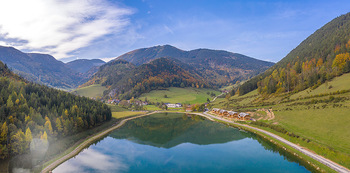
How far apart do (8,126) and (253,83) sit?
141082mm

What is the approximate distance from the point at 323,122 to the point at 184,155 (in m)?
38.8

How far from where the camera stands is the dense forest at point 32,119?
127 feet

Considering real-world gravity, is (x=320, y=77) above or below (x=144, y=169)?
above

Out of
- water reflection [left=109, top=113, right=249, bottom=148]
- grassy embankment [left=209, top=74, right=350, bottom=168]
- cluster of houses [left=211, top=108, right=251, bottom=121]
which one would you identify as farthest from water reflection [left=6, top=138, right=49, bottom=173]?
cluster of houses [left=211, top=108, right=251, bottom=121]

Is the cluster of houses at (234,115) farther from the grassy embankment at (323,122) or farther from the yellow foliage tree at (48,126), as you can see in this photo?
the yellow foliage tree at (48,126)

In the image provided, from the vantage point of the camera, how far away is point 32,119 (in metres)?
48.2

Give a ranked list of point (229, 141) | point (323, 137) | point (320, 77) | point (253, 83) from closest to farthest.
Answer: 1. point (323, 137)
2. point (229, 141)
3. point (320, 77)
4. point (253, 83)

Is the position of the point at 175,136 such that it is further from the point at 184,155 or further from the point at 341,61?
the point at 341,61

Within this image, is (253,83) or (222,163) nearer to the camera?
(222,163)

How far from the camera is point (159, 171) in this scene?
35.2 meters

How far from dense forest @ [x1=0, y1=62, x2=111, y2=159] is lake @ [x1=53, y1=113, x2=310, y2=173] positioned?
9.91 meters

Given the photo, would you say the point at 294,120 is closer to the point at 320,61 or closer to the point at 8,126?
the point at 320,61

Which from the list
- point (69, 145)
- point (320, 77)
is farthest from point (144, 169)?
point (320, 77)

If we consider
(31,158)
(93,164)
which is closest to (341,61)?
(93,164)
